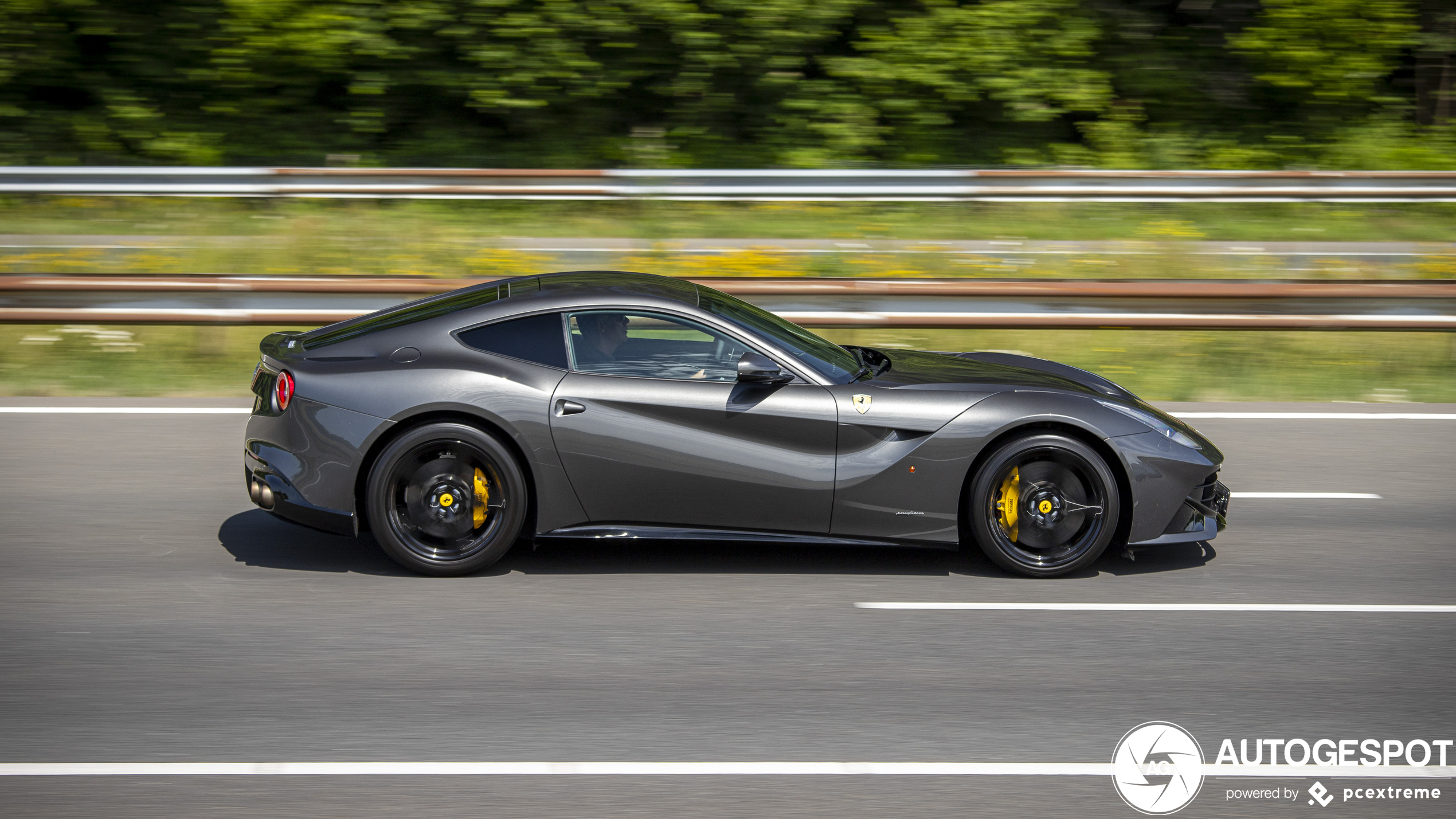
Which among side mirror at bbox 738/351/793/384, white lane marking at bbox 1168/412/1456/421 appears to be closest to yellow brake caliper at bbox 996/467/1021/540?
side mirror at bbox 738/351/793/384

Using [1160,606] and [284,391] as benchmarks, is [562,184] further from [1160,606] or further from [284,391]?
[1160,606]

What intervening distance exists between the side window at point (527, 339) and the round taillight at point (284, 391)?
2.41 ft

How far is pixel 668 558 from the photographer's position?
597cm

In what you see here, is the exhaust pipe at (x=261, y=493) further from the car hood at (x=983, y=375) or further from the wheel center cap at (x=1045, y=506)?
the wheel center cap at (x=1045, y=506)

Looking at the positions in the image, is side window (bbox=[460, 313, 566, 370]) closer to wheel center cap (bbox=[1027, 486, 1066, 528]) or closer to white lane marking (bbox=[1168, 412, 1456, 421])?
wheel center cap (bbox=[1027, 486, 1066, 528])

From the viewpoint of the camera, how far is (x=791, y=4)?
2033cm

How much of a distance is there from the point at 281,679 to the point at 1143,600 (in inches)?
132

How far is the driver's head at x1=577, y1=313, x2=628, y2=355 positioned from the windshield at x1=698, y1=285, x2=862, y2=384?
36 cm

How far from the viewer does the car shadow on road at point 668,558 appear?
5.80 meters

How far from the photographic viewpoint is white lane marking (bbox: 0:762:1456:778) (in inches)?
156

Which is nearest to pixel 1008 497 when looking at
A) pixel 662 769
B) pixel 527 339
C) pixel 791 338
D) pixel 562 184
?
pixel 791 338

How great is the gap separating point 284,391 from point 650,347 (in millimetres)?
1548

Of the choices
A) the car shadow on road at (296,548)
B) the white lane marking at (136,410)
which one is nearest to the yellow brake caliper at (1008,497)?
the car shadow on road at (296,548)

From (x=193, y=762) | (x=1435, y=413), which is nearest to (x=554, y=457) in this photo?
(x=193, y=762)
